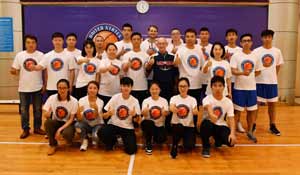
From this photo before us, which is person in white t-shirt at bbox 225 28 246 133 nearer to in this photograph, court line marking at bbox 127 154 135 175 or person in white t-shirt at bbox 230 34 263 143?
person in white t-shirt at bbox 230 34 263 143

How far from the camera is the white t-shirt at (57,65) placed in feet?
15.9

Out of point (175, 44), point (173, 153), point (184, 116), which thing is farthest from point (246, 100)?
point (173, 153)

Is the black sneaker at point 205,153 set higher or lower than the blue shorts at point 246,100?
lower

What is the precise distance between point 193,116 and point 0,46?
4.61 meters

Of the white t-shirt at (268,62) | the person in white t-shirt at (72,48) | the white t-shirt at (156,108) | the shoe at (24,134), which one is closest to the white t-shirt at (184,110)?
the white t-shirt at (156,108)

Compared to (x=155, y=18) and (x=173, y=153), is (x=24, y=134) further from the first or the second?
(x=155, y=18)

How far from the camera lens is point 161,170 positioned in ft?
12.2

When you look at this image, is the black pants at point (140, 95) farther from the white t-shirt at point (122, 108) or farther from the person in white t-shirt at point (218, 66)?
the person in white t-shirt at point (218, 66)

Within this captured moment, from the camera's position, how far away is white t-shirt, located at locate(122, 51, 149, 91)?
4.73 metres

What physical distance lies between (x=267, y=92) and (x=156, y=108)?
1.74m

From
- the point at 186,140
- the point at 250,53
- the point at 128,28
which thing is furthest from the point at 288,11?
the point at 186,140

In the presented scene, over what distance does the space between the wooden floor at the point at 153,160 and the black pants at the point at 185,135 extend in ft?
0.37

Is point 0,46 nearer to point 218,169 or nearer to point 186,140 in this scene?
point 186,140

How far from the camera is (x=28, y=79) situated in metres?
4.88
